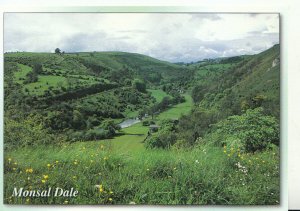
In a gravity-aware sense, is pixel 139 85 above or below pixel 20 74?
below

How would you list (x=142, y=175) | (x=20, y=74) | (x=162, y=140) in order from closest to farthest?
(x=142, y=175) < (x=20, y=74) < (x=162, y=140)

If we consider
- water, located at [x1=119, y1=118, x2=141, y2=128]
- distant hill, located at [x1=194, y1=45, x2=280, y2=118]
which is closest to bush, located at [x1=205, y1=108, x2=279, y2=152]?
distant hill, located at [x1=194, y1=45, x2=280, y2=118]

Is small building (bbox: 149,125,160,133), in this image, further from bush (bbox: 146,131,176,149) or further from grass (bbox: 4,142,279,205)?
grass (bbox: 4,142,279,205)

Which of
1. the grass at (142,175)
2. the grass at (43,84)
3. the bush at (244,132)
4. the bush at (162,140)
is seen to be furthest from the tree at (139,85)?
the bush at (244,132)

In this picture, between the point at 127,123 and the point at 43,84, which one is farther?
the point at 127,123

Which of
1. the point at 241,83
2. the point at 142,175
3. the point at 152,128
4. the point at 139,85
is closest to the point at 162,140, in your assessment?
the point at 152,128

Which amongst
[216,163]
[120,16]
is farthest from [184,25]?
[216,163]

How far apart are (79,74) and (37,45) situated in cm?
81

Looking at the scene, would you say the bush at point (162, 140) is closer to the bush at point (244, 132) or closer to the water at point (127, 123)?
the water at point (127, 123)

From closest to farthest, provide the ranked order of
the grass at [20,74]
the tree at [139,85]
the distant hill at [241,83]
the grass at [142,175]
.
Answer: the grass at [142,175]
the grass at [20,74]
the distant hill at [241,83]
the tree at [139,85]

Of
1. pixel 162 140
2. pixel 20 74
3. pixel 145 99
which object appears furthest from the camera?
pixel 145 99

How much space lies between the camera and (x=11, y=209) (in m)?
8.22

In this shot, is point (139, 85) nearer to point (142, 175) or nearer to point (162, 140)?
point (162, 140)

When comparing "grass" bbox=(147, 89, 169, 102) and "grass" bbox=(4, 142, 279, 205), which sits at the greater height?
"grass" bbox=(147, 89, 169, 102)
